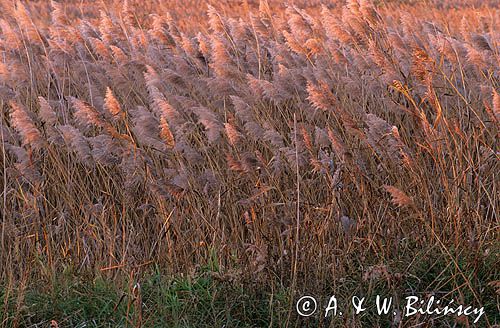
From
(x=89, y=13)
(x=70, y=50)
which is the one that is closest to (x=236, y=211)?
(x=70, y=50)

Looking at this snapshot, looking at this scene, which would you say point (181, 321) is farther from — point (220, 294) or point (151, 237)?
point (151, 237)

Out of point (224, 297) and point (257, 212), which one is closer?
point (224, 297)

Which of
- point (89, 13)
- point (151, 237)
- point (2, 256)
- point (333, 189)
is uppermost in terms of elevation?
point (333, 189)

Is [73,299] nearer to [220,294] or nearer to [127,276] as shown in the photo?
[127,276]

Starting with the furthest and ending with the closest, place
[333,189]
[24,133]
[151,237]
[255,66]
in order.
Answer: [255,66] → [151,237] → [24,133] → [333,189]

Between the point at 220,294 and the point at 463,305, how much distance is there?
2.87 ft

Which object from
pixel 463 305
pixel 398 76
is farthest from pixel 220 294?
pixel 398 76

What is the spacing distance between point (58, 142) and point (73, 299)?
996mm

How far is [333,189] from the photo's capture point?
3.43 m

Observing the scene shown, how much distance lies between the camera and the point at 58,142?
4008 mm

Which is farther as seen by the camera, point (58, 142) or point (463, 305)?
point (58, 142)

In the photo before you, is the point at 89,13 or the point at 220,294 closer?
the point at 220,294

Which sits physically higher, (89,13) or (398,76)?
(398,76)


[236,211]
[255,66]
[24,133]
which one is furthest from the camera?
[255,66]
